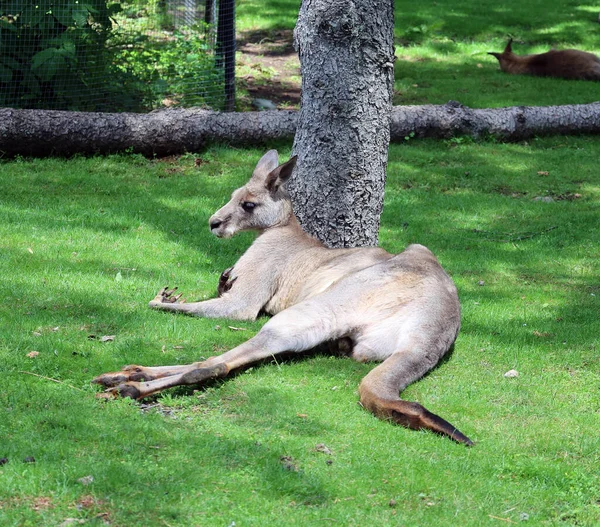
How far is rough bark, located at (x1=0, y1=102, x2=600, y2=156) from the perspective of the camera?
32.6 ft

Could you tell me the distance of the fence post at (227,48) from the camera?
12.1m

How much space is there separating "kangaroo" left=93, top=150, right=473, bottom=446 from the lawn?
130 millimetres

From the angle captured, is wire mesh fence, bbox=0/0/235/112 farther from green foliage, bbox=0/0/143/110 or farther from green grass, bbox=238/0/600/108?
green grass, bbox=238/0/600/108

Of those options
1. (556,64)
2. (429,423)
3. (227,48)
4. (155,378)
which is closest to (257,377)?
(155,378)

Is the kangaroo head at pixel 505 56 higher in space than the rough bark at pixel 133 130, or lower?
higher

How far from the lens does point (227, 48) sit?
478 inches

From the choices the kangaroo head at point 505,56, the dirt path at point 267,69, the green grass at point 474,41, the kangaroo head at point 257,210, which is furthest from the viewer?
the kangaroo head at point 505,56

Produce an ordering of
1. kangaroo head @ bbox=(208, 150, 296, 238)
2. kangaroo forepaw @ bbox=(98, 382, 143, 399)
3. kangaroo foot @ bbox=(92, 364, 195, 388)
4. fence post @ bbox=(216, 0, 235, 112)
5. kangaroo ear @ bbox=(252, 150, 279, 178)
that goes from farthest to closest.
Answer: fence post @ bbox=(216, 0, 235, 112) → kangaroo ear @ bbox=(252, 150, 279, 178) → kangaroo head @ bbox=(208, 150, 296, 238) → kangaroo foot @ bbox=(92, 364, 195, 388) → kangaroo forepaw @ bbox=(98, 382, 143, 399)

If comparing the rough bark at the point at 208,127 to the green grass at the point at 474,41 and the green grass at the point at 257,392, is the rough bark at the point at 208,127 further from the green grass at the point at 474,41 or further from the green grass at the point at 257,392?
the green grass at the point at 474,41

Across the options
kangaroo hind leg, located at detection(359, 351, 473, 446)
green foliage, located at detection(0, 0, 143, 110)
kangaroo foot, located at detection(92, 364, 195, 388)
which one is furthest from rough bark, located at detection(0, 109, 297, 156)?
kangaroo hind leg, located at detection(359, 351, 473, 446)

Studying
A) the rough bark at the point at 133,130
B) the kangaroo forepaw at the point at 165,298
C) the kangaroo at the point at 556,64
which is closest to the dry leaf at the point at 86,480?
the kangaroo forepaw at the point at 165,298

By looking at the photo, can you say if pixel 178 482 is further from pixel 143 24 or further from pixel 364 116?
pixel 143 24

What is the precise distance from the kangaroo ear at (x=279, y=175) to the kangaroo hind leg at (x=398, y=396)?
217cm

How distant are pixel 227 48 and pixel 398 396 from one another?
27.7 ft
